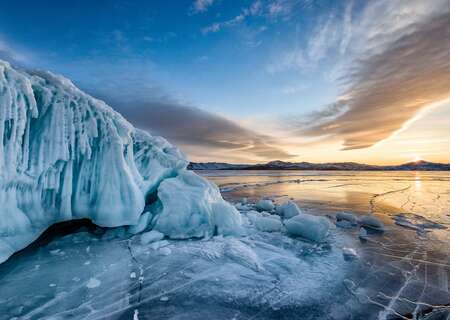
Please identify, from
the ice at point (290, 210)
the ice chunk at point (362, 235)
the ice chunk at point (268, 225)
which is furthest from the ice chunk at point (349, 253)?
the ice at point (290, 210)

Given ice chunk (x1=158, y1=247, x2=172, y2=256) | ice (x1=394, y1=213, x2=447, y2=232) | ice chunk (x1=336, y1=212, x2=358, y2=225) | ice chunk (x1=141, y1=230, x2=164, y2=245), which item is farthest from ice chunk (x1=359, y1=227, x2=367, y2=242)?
ice chunk (x1=141, y1=230, x2=164, y2=245)

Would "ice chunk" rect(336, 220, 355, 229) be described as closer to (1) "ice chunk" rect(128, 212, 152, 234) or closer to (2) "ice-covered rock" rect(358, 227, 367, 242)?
(2) "ice-covered rock" rect(358, 227, 367, 242)

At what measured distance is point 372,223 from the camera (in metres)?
6.95

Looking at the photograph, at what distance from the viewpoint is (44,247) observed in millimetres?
4605

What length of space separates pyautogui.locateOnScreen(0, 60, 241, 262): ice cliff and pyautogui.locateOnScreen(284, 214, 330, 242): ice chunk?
4.93 ft

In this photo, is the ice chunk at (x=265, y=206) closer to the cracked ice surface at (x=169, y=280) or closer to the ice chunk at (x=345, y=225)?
the ice chunk at (x=345, y=225)

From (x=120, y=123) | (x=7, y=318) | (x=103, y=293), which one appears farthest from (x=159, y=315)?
(x=120, y=123)

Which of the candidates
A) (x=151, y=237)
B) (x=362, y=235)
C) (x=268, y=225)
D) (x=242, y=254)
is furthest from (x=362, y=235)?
(x=151, y=237)

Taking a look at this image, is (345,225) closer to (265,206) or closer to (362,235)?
(362,235)

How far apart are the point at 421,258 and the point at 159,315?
5.10m

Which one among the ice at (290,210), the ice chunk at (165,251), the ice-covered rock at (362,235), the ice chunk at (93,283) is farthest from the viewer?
the ice at (290,210)

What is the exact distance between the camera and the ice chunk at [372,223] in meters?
6.74

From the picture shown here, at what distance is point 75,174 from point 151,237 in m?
2.28

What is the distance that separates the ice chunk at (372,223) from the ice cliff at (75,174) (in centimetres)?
436
